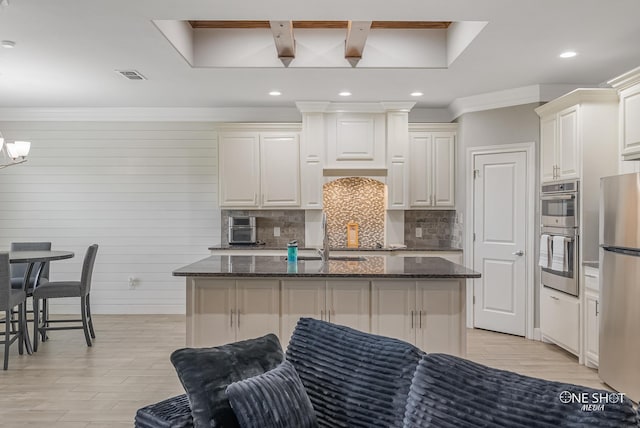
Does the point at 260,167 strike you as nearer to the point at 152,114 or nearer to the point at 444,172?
the point at 152,114

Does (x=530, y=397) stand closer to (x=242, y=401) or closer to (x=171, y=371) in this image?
(x=242, y=401)

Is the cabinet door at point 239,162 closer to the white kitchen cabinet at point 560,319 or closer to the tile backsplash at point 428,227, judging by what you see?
the tile backsplash at point 428,227

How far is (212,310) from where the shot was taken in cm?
332

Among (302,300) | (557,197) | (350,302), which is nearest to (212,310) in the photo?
(302,300)

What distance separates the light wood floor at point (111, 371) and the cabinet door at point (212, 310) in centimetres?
57

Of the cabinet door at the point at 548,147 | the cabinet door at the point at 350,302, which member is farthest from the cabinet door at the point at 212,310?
the cabinet door at the point at 548,147

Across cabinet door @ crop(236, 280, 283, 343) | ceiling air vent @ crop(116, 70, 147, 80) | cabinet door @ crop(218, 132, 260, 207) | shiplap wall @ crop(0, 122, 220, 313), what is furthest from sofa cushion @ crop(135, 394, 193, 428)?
shiplap wall @ crop(0, 122, 220, 313)

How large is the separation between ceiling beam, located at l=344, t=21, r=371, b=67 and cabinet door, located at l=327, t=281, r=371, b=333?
198 centimetres

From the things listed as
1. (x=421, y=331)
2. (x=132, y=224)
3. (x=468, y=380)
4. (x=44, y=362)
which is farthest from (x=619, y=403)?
(x=132, y=224)

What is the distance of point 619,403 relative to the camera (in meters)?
1.16

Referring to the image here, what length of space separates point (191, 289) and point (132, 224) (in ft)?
10.6

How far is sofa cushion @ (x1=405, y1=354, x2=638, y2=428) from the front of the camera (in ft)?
3.83

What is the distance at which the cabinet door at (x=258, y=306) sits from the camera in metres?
3.30

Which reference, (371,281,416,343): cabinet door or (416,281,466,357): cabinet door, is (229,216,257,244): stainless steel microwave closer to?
(371,281,416,343): cabinet door
